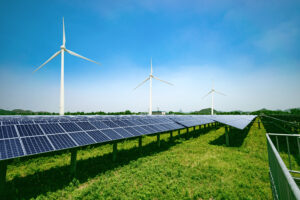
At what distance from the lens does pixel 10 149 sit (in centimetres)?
533

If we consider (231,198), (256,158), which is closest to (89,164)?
(231,198)

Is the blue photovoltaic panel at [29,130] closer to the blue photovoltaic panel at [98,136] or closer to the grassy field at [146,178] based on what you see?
the blue photovoltaic panel at [98,136]

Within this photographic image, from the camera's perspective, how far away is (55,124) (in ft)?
28.2

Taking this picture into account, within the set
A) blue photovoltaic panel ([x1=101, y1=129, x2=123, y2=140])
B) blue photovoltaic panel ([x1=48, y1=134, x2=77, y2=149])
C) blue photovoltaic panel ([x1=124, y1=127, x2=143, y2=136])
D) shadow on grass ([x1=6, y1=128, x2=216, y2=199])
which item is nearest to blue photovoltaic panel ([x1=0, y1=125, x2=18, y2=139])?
blue photovoltaic panel ([x1=48, y1=134, x2=77, y2=149])

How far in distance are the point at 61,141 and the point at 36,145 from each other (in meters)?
1.00

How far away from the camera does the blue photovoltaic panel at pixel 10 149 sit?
4965 mm

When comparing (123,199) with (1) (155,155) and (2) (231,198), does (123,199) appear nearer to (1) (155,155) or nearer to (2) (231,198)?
(2) (231,198)

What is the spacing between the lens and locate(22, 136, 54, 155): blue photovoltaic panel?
5620 millimetres

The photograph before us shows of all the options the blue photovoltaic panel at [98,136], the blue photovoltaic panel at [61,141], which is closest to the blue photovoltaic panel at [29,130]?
the blue photovoltaic panel at [61,141]

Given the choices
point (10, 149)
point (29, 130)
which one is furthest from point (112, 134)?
point (10, 149)

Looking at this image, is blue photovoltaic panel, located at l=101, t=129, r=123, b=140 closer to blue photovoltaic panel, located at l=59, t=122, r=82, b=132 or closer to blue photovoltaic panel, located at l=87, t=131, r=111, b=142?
blue photovoltaic panel, located at l=87, t=131, r=111, b=142

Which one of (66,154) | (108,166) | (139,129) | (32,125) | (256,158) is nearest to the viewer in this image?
(32,125)

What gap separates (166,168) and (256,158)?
734 cm

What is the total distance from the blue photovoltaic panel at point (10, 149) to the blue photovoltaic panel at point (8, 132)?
1.51 feet
